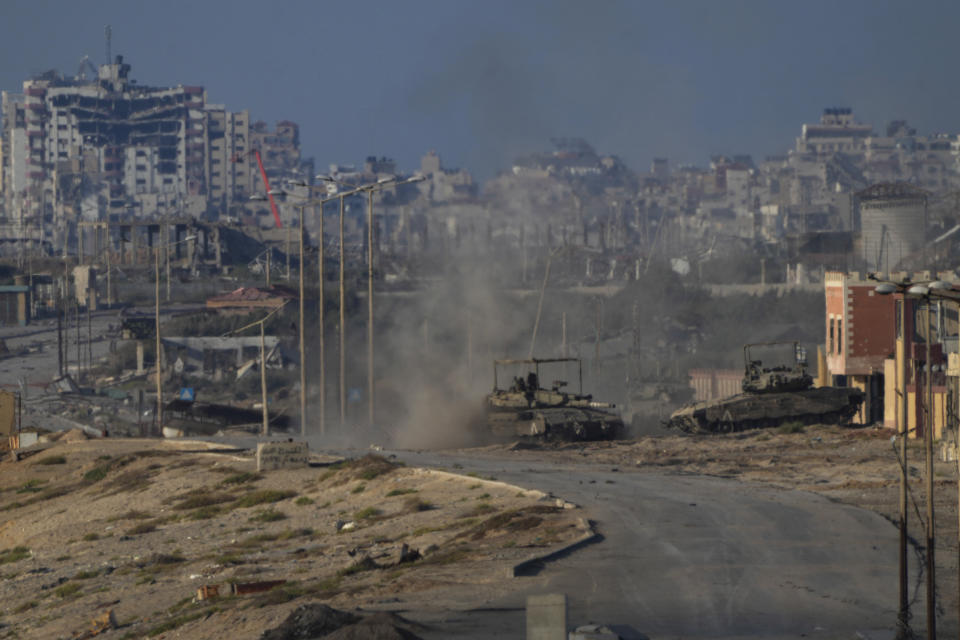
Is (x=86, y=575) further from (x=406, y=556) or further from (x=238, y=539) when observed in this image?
(x=406, y=556)

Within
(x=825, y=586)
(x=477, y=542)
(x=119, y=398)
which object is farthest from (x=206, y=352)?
(x=825, y=586)

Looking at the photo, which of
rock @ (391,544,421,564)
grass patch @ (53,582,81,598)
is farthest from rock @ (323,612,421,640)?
grass patch @ (53,582,81,598)

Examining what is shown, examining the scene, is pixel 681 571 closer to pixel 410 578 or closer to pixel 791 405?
pixel 410 578

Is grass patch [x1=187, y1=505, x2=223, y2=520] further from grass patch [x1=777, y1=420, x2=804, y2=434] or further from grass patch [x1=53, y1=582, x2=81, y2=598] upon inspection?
grass patch [x1=777, y1=420, x2=804, y2=434]

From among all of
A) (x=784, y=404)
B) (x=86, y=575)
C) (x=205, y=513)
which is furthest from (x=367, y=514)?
(x=784, y=404)

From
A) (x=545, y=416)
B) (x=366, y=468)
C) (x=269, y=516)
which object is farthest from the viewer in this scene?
(x=545, y=416)

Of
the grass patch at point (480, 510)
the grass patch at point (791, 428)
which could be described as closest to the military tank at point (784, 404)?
the grass patch at point (791, 428)
